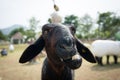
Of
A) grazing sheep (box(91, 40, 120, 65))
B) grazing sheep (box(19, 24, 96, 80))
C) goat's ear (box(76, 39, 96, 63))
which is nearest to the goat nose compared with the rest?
grazing sheep (box(19, 24, 96, 80))

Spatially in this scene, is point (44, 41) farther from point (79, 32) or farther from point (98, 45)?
point (79, 32)

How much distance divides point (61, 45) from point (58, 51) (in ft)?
0.32

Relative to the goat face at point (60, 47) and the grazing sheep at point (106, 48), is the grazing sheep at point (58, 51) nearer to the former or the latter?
the goat face at point (60, 47)

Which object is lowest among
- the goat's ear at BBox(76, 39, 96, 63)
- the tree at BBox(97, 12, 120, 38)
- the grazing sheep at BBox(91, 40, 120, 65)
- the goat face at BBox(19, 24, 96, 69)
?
the tree at BBox(97, 12, 120, 38)

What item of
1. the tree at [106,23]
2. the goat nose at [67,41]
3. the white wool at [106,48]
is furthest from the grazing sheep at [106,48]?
the tree at [106,23]

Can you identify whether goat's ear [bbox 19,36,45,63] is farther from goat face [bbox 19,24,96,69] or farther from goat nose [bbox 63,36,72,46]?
goat nose [bbox 63,36,72,46]

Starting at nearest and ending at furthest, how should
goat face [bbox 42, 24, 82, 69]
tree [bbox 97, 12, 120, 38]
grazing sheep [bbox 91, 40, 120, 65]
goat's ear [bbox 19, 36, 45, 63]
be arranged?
goat face [bbox 42, 24, 82, 69] → goat's ear [bbox 19, 36, 45, 63] → grazing sheep [bbox 91, 40, 120, 65] → tree [bbox 97, 12, 120, 38]

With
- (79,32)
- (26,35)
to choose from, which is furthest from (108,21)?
(26,35)

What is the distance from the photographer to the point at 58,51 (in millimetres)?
2459

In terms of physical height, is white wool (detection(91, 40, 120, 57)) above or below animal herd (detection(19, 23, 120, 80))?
below

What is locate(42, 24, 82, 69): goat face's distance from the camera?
236 cm

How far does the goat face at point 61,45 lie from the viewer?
7.74 ft

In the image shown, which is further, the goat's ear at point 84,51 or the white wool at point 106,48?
the white wool at point 106,48

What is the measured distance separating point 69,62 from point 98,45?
7.95 metres
